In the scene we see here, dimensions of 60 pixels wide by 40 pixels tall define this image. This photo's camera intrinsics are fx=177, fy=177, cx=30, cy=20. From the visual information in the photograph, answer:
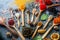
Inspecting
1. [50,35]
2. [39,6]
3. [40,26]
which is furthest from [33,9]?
[50,35]

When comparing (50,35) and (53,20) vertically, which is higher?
(53,20)

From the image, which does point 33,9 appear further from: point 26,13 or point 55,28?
point 55,28

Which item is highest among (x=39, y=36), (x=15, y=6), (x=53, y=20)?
(x=15, y=6)

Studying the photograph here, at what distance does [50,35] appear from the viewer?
1488 mm

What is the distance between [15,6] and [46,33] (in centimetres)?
37

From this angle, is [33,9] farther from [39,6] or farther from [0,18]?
[0,18]

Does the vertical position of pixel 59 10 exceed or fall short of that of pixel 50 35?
it exceeds it

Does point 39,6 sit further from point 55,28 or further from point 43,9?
point 55,28

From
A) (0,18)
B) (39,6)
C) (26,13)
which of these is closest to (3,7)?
(0,18)

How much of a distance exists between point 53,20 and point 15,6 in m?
0.36

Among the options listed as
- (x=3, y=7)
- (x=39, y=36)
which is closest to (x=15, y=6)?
(x=3, y=7)

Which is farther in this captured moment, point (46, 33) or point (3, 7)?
point (3, 7)

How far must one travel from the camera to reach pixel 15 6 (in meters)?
1.59

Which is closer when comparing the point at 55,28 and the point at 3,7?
the point at 55,28
